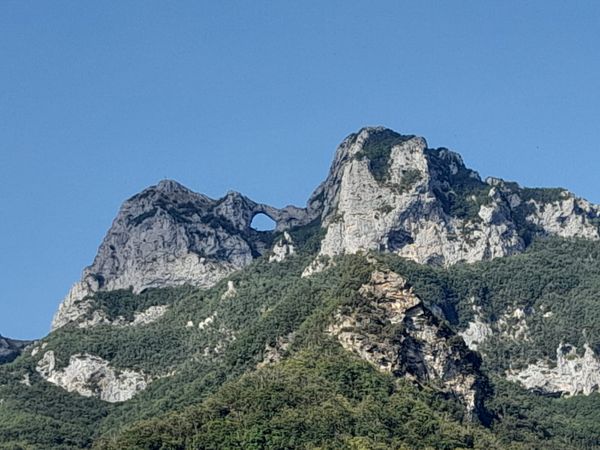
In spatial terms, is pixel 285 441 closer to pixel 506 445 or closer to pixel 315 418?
pixel 315 418

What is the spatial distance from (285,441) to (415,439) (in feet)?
50.9

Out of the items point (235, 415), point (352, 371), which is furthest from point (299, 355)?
point (235, 415)

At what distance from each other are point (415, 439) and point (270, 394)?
16.9 m

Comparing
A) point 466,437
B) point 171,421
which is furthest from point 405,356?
point 171,421

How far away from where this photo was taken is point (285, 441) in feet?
563

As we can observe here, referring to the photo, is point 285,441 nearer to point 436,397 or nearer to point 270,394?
point 270,394

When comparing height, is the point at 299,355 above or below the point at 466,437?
above

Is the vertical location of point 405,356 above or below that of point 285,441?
above

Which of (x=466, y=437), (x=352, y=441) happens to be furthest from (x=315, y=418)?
(x=466, y=437)

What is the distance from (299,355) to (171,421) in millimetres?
26118

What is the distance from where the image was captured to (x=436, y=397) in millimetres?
194875

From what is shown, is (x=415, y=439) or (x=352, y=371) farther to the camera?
(x=352, y=371)

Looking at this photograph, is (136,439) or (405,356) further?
(405,356)

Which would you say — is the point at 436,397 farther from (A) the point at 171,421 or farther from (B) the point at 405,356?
(A) the point at 171,421
